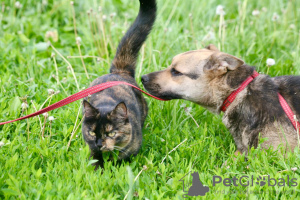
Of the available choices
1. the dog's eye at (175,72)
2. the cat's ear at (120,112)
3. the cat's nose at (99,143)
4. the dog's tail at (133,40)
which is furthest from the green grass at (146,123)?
the dog's tail at (133,40)

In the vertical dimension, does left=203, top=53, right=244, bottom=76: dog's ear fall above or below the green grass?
above

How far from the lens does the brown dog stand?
3822mm

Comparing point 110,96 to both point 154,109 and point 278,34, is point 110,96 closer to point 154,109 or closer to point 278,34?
point 154,109

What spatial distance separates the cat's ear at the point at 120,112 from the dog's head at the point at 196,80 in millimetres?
857

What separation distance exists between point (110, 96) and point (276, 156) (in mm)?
1829

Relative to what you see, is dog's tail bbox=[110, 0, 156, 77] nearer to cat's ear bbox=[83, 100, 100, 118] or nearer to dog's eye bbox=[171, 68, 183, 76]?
dog's eye bbox=[171, 68, 183, 76]

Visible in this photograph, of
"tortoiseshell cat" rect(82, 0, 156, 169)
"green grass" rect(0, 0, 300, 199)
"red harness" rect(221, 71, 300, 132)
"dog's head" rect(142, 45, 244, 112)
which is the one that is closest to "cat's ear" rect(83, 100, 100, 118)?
"tortoiseshell cat" rect(82, 0, 156, 169)

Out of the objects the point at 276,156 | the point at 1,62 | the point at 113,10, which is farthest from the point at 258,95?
the point at 113,10

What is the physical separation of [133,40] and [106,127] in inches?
61.7

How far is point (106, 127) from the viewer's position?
344 centimetres

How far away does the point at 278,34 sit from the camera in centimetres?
663

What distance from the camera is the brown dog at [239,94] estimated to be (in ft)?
12.5

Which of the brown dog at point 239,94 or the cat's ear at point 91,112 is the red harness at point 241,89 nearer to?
the brown dog at point 239,94

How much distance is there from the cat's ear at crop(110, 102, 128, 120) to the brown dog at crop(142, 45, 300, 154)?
859 millimetres
